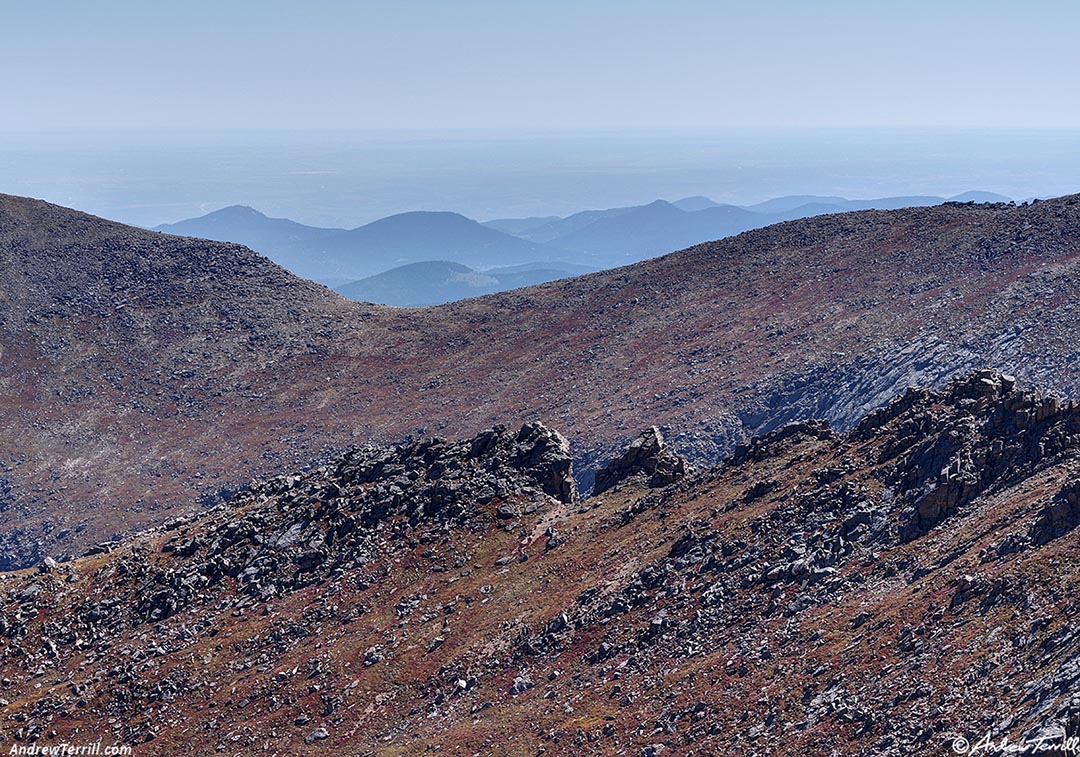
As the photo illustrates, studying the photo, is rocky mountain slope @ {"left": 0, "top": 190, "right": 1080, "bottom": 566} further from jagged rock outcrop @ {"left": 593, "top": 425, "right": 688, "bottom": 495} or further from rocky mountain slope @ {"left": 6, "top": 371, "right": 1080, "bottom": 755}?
rocky mountain slope @ {"left": 6, "top": 371, "right": 1080, "bottom": 755}

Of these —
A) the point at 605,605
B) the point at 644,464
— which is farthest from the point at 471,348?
the point at 605,605

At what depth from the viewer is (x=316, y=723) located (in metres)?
29.7

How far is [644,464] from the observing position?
43812mm

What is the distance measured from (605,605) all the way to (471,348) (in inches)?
2841

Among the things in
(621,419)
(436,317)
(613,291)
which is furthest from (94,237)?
(621,419)

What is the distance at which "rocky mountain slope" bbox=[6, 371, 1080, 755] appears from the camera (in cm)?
2241

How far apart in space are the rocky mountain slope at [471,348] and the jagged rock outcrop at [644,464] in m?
30.2

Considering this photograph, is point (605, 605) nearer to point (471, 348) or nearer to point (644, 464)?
point (644, 464)

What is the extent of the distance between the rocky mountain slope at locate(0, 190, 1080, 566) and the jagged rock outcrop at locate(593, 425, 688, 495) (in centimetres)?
3019

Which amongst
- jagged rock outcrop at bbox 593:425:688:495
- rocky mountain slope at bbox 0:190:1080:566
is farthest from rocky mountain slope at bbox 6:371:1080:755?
rocky mountain slope at bbox 0:190:1080:566

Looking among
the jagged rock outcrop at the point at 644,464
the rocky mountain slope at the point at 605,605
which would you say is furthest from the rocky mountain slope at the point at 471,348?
the rocky mountain slope at the point at 605,605

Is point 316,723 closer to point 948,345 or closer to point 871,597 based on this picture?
point 871,597

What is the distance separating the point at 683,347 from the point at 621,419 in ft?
48.1

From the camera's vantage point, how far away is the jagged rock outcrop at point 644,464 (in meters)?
43.3
